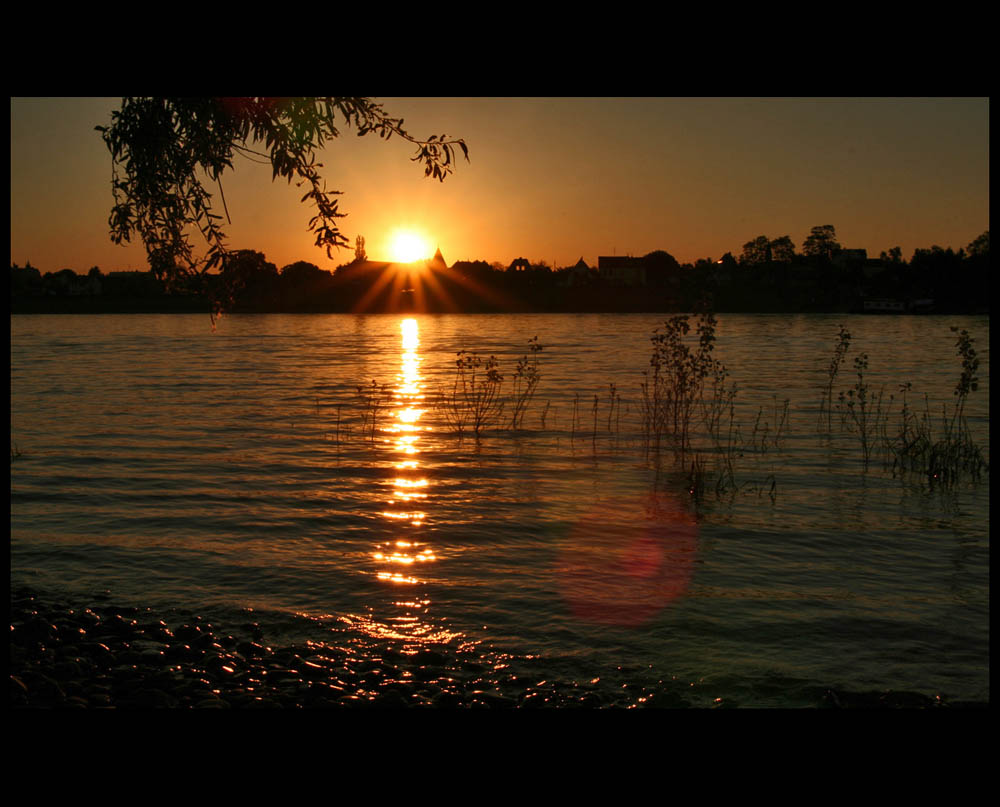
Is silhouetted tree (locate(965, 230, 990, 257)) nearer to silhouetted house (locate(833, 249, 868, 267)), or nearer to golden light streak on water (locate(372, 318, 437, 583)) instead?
silhouetted house (locate(833, 249, 868, 267))

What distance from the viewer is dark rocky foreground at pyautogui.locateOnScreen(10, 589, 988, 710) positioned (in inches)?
239

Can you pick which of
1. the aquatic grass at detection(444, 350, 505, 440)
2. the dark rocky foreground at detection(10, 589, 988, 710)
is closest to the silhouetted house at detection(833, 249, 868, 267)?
the aquatic grass at detection(444, 350, 505, 440)

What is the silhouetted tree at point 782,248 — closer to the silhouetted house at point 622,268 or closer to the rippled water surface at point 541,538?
the silhouetted house at point 622,268

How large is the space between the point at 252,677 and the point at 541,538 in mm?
5728

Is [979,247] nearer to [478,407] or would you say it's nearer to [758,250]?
[758,250]

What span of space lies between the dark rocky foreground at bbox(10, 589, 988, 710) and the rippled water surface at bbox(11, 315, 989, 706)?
0.43 m

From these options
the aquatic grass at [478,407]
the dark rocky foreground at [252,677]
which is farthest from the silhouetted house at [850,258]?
the dark rocky foreground at [252,677]

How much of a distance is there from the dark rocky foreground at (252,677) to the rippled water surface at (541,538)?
43 centimetres

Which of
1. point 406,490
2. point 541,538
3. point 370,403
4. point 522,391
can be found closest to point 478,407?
point 370,403

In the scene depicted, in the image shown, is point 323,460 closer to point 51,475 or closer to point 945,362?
point 51,475

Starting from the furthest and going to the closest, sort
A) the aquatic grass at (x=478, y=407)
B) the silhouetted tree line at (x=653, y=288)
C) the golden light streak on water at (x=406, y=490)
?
the silhouetted tree line at (x=653, y=288) < the aquatic grass at (x=478, y=407) < the golden light streak on water at (x=406, y=490)

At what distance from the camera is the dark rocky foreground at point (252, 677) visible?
607 centimetres
